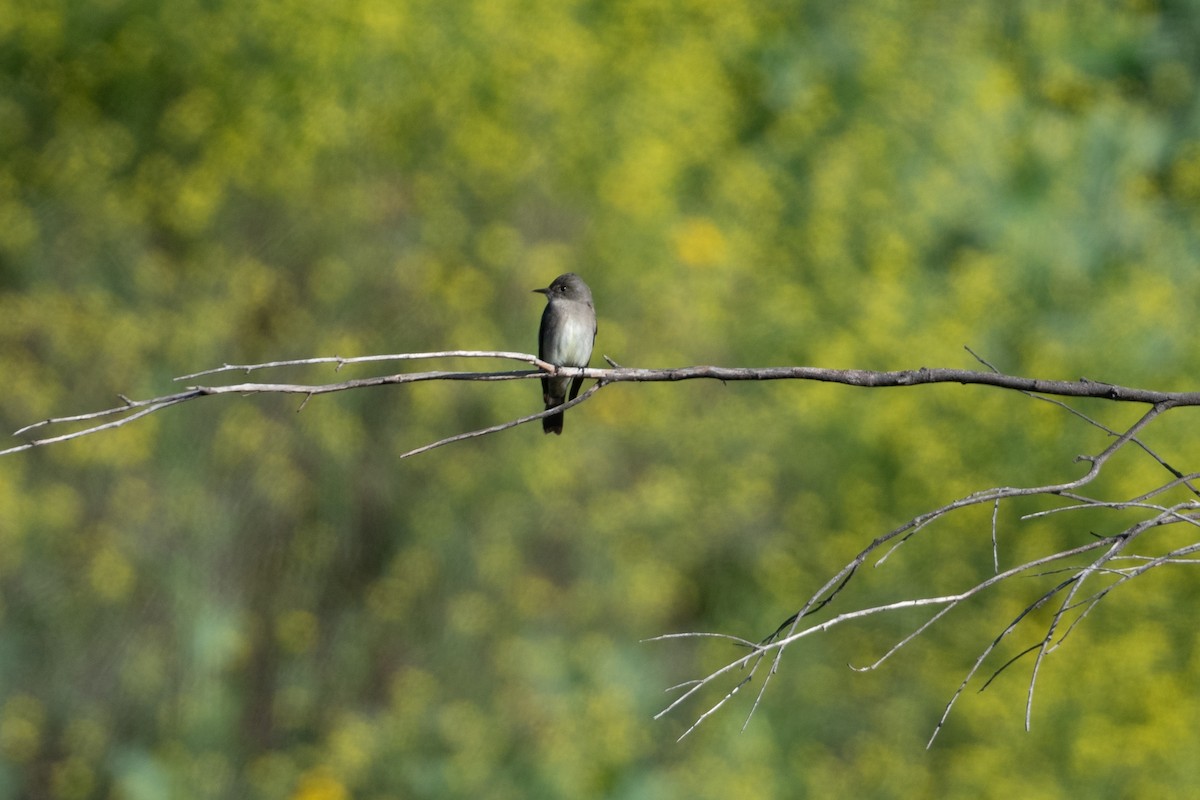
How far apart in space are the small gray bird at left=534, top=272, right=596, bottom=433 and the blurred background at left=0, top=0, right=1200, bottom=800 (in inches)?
72.7

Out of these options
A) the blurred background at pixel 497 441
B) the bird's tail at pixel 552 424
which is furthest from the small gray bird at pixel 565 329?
the blurred background at pixel 497 441

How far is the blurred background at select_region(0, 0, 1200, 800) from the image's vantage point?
6.91 metres

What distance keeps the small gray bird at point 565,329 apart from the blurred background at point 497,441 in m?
1.85

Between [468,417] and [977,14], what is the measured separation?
6367 mm

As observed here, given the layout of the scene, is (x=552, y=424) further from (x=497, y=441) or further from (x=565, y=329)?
(x=497, y=441)

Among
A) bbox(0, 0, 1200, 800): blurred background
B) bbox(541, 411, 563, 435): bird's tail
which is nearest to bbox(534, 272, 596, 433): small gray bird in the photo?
bbox(541, 411, 563, 435): bird's tail

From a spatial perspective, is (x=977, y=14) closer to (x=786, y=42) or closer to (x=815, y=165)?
(x=786, y=42)

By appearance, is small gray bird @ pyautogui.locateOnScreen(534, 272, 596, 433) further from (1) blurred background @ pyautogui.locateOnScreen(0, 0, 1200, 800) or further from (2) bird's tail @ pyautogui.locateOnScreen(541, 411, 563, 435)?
(1) blurred background @ pyautogui.locateOnScreen(0, 0, 1200, 800)

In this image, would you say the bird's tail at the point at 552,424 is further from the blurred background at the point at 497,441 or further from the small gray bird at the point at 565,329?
the blurred background at the point at 497,441

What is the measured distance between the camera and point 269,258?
7.86m

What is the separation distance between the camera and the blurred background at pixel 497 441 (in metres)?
6.91

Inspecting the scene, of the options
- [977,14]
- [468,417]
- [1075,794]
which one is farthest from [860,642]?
[977,14]

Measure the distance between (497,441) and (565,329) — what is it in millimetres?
2119

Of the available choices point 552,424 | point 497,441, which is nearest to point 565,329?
point 552,424
